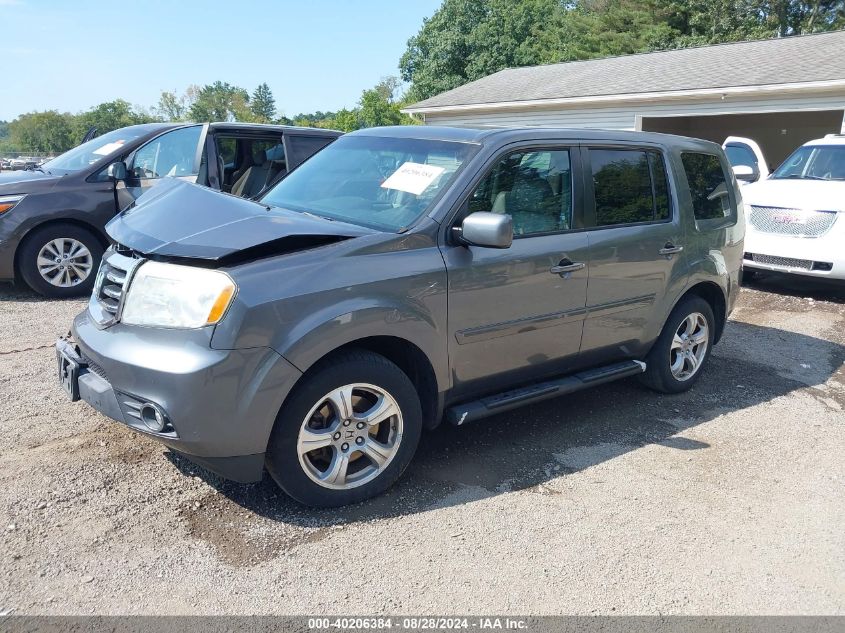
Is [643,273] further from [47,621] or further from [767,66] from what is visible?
[767,66]

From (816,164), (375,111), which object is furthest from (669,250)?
(375,111)

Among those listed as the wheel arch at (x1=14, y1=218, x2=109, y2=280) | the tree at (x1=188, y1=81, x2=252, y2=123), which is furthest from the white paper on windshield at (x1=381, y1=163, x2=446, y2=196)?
the tree at (x1=188, y1=81, x2=252, y2=123)

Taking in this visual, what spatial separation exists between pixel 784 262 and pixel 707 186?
421cm

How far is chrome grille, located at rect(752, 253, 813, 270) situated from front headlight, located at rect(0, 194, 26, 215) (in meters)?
8.44

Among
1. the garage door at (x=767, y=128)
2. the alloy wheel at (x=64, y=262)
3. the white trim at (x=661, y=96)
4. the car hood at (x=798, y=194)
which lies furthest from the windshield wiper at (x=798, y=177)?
the garage door at (x=767, y=128)

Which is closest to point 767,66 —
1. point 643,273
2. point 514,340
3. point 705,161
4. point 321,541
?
point 705,161

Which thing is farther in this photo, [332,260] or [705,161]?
[705,161]

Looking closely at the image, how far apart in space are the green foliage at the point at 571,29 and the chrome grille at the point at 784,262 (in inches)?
1018

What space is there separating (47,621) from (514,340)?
251 cm

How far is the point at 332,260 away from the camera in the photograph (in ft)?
10.7

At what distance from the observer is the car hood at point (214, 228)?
10.2 feet

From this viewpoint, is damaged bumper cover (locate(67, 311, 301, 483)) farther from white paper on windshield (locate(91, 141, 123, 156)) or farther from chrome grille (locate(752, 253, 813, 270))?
chrome grille (locate(752, 253, 813, 270))

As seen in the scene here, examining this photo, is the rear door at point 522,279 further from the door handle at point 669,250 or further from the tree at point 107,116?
the tree at point 107,116

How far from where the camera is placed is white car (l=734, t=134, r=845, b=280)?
8.39m
